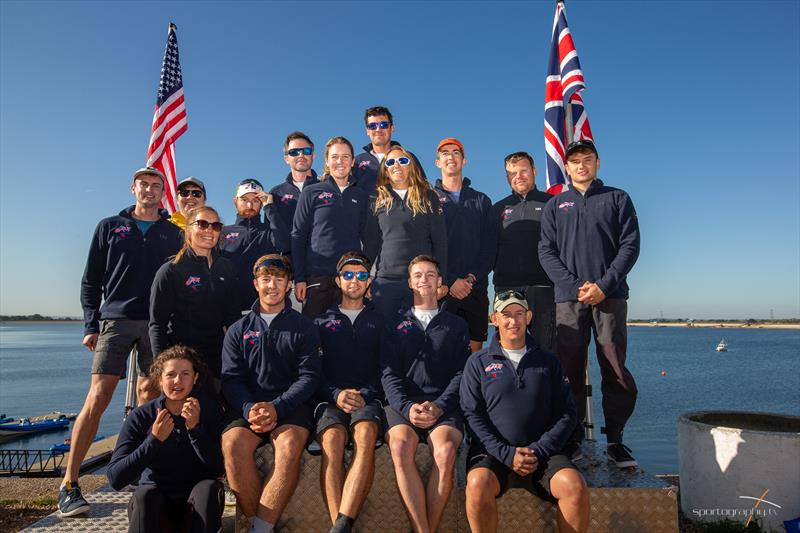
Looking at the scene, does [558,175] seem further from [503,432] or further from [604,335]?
[503,432]

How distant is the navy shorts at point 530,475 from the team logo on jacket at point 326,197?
352 cm

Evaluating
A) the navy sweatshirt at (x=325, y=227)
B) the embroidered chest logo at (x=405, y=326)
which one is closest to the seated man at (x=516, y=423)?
the embroidered chest logo at (x=405, y=326)

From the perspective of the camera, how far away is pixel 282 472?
391 centimetres

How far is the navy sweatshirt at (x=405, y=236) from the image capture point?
18.2 ft

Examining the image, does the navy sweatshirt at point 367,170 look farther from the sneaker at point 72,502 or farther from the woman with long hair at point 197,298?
the sneaker at point 72,502

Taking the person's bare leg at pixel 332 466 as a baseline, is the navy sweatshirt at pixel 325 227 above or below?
above

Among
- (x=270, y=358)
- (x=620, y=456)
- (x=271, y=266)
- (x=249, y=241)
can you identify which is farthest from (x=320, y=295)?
(x=620, y=456)

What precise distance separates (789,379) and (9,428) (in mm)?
89698

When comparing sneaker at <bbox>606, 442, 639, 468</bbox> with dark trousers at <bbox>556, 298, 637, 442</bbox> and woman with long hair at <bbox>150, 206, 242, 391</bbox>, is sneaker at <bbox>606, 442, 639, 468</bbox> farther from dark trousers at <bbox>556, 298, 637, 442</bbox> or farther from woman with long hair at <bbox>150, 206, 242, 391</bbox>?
woman with long hair at <bbox>150, 206, 242, 391</bbox>

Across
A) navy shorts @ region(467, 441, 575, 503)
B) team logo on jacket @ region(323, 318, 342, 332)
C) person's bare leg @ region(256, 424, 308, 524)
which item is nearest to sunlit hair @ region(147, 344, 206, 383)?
person's bare leg @ region(256, 424, 308, 524)

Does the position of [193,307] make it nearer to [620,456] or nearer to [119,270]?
[119,270]

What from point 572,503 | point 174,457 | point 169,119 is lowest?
point 572,503

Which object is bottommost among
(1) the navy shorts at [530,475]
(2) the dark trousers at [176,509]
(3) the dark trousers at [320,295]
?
(2) the dark trousers at [176,509]

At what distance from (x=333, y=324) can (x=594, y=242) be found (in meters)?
2.97
